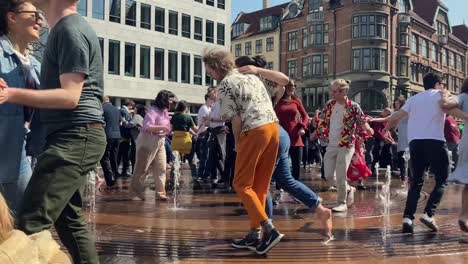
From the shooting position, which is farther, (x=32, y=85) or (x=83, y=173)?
(x=32, y=85)

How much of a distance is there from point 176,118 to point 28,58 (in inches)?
310

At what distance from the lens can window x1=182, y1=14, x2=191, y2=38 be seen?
154ft

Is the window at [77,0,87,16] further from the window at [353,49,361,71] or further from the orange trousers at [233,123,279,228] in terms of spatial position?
the orange trousers at [233,123,279,228]

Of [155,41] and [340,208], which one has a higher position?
[155,41]

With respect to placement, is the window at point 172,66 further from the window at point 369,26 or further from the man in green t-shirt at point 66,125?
the man in green t-shirt at point 66,125

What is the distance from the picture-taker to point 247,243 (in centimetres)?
560

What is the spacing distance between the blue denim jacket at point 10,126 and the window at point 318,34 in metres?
62.2

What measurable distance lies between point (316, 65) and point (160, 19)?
81.3ft

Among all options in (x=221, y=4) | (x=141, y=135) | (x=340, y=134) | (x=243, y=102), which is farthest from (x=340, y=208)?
(x=221, y=4)

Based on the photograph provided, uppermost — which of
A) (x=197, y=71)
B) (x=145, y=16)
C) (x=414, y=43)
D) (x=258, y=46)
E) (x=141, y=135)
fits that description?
(x=258, y=46)

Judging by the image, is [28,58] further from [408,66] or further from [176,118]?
[408,66]

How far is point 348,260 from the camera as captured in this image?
5.22 m

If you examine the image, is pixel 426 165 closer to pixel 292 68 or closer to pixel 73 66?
pixel 73 66

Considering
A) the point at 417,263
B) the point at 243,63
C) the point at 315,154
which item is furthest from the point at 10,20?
the point at 315,154
